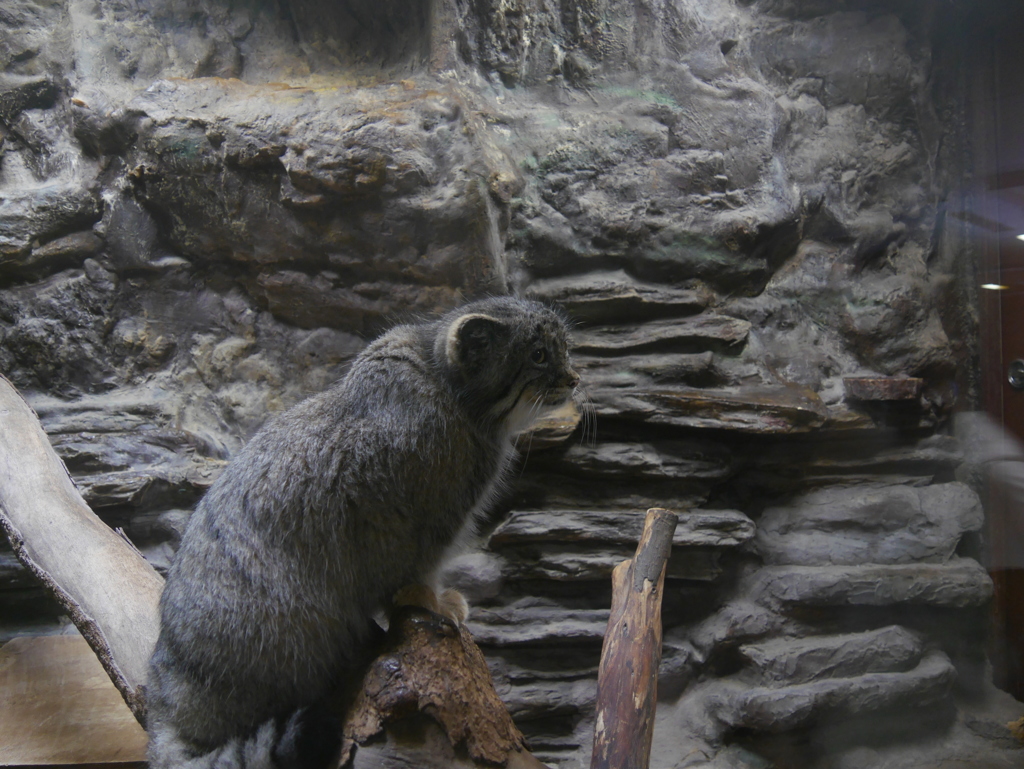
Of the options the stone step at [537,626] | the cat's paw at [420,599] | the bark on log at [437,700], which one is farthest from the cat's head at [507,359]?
the stone step at [537,626]

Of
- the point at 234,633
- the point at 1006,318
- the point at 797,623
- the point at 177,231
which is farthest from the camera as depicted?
the point at 177,231

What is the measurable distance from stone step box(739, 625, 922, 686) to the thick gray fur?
198 centimetres

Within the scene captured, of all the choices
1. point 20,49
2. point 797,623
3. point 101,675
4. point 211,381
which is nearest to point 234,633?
point 101,675

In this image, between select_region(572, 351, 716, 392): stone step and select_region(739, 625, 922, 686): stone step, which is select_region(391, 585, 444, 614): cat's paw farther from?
select_region(739, 625, 922, 686): stone step

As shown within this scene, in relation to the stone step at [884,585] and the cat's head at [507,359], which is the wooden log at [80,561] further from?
the stone step at [884,585]

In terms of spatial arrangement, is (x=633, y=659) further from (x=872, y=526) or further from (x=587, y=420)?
(x=872, y=526)

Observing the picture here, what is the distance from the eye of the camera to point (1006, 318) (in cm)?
298

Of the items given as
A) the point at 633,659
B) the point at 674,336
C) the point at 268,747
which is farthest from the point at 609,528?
the point at 268,747

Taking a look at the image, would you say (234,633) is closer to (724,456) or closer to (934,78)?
(724,456)

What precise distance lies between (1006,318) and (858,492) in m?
A: 1.23

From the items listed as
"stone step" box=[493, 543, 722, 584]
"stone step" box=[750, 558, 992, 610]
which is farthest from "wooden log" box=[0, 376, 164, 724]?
"stone step" box=[750, 558, 992, 610]

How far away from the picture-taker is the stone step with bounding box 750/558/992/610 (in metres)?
3.52

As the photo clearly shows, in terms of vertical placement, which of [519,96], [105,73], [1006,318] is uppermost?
[105,73]

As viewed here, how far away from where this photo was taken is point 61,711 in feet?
9.21
